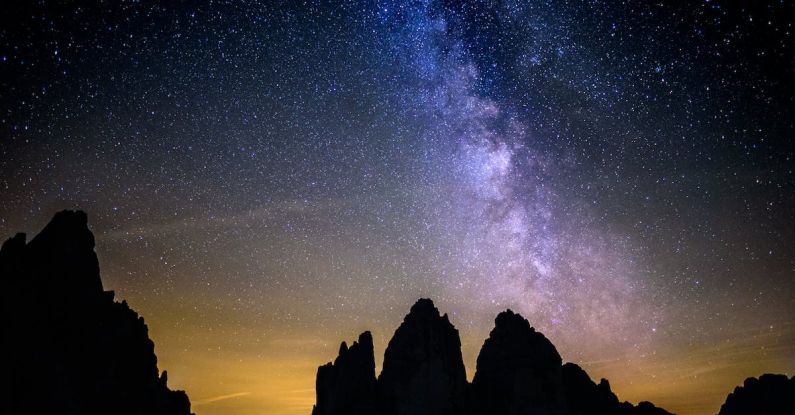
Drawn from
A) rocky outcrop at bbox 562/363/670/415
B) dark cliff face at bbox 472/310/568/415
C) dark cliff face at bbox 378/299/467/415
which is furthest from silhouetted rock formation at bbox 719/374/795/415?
dark cliff face at bbox 378/299/467/415

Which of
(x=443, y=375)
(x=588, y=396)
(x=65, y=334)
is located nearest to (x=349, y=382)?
(x=443, y=375)

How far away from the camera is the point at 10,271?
43219 mm

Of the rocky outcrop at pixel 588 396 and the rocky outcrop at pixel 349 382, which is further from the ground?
the rocky outcrop at pixel 349 382

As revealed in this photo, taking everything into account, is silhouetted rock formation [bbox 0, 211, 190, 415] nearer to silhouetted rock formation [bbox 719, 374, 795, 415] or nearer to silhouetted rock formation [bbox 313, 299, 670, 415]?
silhouetted rock formation [bbox 313, 299, 670, 415]

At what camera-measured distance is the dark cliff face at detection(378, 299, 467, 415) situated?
5209cm

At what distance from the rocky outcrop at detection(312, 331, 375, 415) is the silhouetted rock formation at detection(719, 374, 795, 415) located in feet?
279

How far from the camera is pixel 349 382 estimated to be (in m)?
54.2

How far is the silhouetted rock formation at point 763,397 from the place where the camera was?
84.8 meters

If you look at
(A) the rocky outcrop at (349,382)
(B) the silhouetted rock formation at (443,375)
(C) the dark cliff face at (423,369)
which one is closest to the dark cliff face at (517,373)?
(B) the silhouetted rock formation at (443,375)

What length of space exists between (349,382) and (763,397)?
89.6 m

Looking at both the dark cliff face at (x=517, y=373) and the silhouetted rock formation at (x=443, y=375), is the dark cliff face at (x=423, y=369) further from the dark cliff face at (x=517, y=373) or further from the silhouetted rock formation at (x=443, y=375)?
the dark cliff face at (x=517, y=373)

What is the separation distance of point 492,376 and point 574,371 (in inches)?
704

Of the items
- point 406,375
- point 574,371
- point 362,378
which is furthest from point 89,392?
point 574,371

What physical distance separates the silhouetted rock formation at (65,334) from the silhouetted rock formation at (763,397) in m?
110
